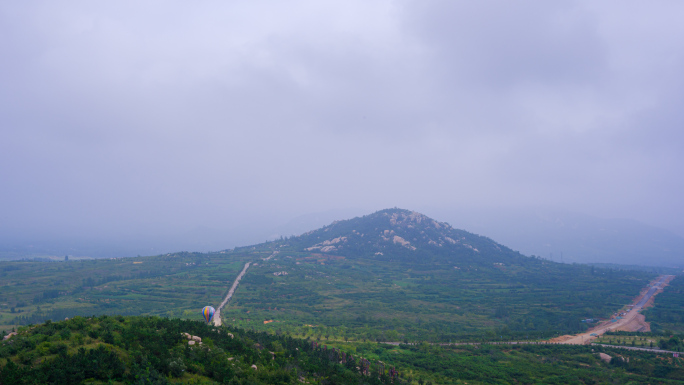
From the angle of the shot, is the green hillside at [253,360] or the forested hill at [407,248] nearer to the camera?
the green hillside at [253,360]

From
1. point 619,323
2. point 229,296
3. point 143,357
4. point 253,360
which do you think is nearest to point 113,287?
point 229,296

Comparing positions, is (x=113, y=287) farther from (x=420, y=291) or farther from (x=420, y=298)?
(x=420, y=291)

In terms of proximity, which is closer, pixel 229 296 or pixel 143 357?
pixel 143 357

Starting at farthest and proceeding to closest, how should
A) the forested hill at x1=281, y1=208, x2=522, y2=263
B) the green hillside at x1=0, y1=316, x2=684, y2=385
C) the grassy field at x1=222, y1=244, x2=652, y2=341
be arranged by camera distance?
the forested hill at x1=281, y1=208, x2=522, y2=263 < the grassy field at x1=222, y1=244, x2=652, y2=341 < the green hillside at x1=0, y1=316, x2=684, y2=385

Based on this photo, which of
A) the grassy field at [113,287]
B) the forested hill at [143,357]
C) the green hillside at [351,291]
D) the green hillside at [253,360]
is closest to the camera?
the forested hill at [143,357]

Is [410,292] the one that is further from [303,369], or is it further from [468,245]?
[303,369]

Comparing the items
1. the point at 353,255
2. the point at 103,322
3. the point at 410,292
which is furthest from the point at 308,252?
the point at 103,322

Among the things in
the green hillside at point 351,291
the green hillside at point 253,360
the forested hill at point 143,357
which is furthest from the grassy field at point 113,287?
the forested hill at point 143,357

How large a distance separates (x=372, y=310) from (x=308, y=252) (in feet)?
298

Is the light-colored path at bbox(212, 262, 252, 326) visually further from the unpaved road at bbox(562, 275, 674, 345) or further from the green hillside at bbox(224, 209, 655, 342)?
the unpaved road at bbox(562, 275, 674, 345)

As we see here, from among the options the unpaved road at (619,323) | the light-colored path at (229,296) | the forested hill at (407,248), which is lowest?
the unpaved road at (619,323)

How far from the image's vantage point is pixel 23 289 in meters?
102

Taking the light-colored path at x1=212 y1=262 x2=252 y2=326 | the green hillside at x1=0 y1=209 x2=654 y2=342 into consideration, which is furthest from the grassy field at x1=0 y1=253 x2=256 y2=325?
the light-colored path at x1=212 y1=262 x2=252 y2=326

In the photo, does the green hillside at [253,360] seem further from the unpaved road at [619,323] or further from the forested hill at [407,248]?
the forested hill at [407,248]
